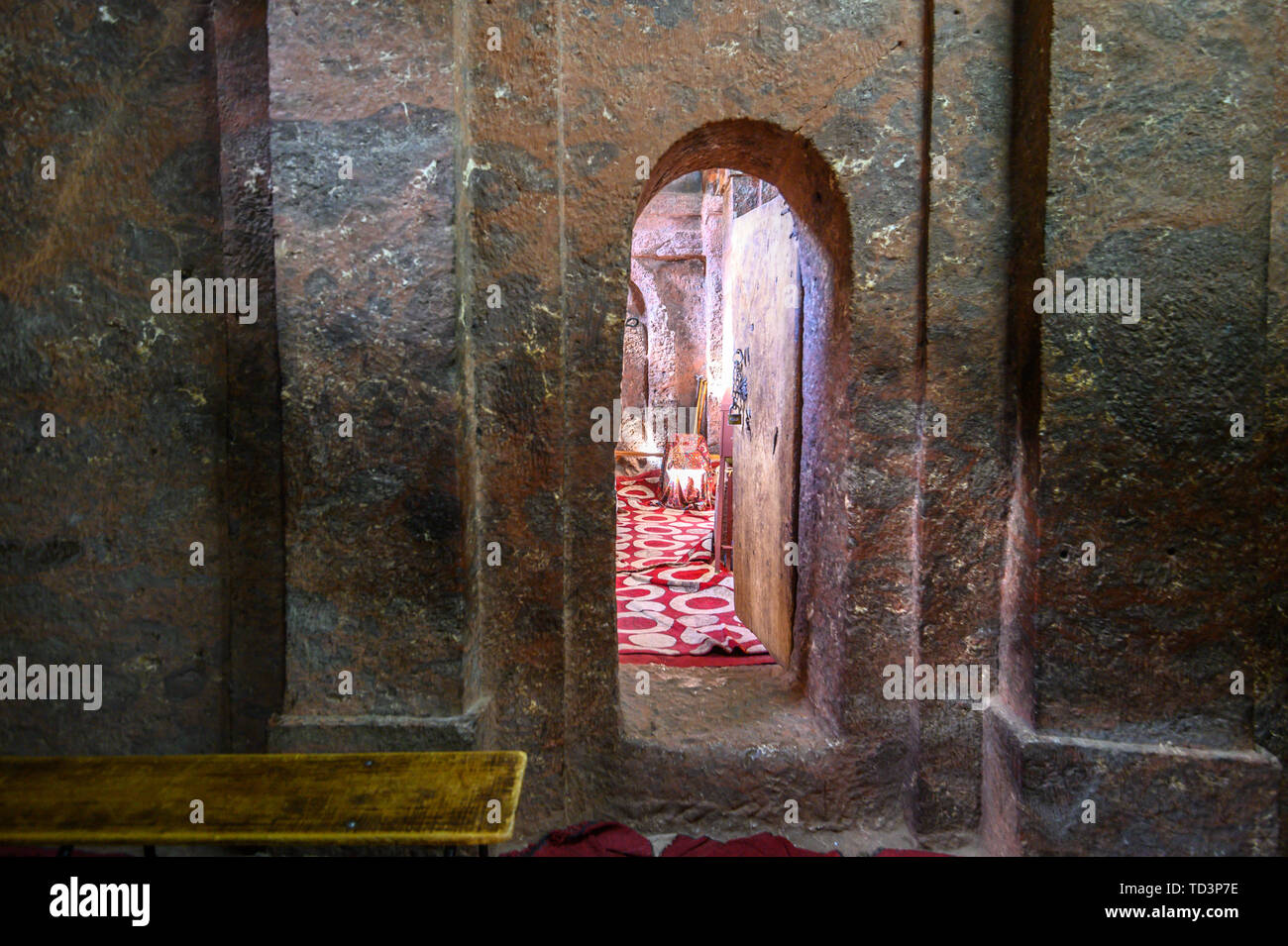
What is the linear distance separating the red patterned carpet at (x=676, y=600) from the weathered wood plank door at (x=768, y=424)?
22 centimetres

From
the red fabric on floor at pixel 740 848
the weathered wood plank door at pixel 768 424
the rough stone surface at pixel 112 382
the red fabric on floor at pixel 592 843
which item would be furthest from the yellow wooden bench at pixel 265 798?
the weathered wood plank door at pixel 768 424

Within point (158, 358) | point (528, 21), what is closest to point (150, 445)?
point (158, 358)

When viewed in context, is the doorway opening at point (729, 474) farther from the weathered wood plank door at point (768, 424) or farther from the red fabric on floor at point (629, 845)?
the red fabric on floor at point (629, 845)

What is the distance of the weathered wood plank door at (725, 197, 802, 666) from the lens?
3383 mm

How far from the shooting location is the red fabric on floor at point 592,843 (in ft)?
7.25

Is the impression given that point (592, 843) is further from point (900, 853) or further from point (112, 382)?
point (112, 382)

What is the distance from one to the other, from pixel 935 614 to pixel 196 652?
2.77 m

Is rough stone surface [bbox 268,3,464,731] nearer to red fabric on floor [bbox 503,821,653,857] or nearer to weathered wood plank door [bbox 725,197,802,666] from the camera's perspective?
red fabric on floor [bbox 503,821,653,857]

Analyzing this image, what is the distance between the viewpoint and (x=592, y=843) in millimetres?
2258

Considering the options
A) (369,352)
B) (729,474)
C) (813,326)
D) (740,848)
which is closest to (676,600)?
(729,474)

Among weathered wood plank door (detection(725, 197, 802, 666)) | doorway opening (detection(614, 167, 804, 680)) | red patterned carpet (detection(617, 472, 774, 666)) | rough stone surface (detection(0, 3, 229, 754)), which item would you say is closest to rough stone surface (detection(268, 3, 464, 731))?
rough stone surface (detection(0, 3, 229, 754))

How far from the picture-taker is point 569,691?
2.37 m

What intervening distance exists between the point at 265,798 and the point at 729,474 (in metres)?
5.20

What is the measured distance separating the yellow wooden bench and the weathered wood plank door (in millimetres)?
1913
